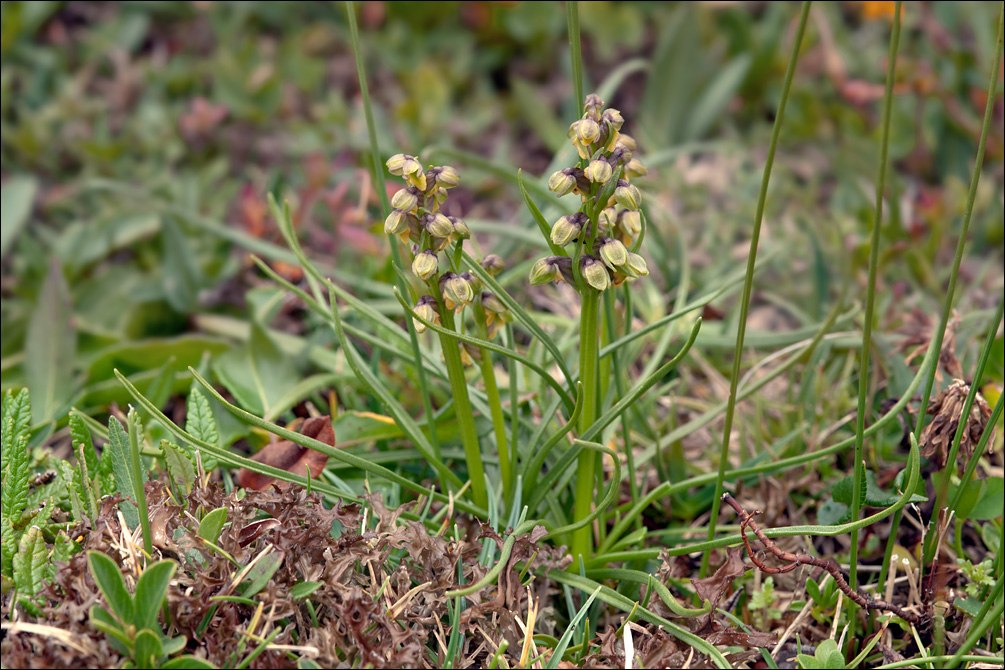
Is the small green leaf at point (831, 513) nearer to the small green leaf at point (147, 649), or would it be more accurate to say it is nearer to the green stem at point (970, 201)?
the green stem at point (970, 201)

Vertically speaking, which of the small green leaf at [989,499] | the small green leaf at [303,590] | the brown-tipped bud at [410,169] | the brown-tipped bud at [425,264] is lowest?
the small green leaf at [989,499]

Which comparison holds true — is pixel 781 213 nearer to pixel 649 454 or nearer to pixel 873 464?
pixel 873 464

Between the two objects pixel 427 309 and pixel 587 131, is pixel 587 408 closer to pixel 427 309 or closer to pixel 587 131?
pixel 427 309

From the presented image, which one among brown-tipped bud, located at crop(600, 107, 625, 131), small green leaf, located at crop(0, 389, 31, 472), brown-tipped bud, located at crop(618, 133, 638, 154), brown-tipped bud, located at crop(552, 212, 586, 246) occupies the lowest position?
small green leaf, located at crop(0, 389, 31, 472)

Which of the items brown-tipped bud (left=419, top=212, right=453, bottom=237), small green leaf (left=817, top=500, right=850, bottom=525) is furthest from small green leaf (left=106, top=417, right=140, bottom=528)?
small green leaf (left=817, top=500, right=850, bottom=525)

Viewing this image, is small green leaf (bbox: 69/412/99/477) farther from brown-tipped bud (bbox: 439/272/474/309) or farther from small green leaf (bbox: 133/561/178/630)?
brown-tipped bud (bbox: 439/272/474/309)

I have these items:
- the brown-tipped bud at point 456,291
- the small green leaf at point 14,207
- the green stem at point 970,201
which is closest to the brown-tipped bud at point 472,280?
the brown-tipped bud at point 456,291
